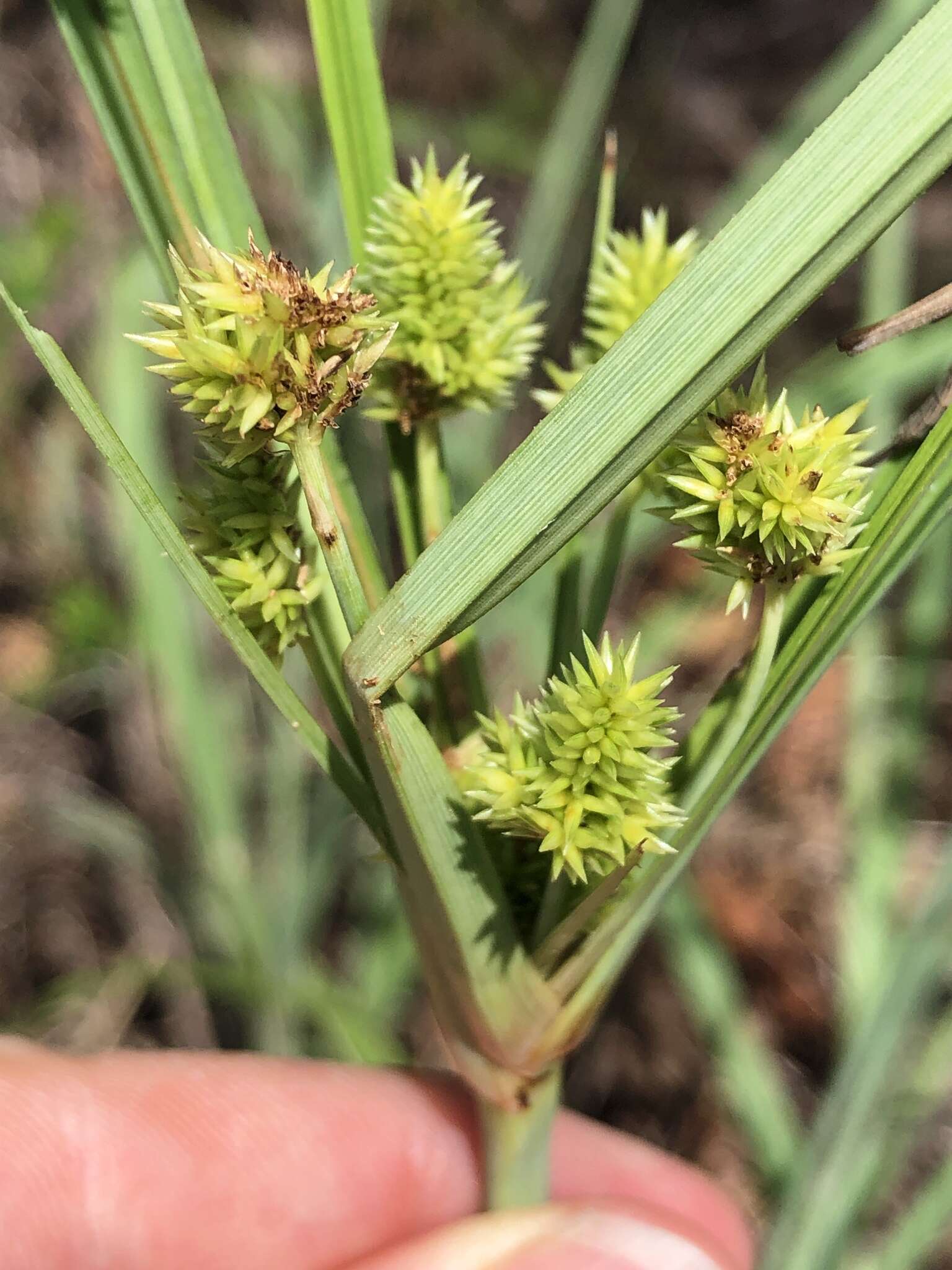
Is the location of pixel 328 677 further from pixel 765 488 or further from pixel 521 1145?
pixel 521 1145

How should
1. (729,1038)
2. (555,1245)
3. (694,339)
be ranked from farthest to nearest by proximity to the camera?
(729,1038)
(555,1245)
(694,339)

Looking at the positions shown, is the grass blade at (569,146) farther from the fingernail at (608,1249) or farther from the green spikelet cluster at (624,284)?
the fingernail at (608,1249)

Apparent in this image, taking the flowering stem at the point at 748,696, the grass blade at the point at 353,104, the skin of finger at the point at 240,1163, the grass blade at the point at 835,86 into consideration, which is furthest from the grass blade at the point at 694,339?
the skin of finger at the point at 240,1163

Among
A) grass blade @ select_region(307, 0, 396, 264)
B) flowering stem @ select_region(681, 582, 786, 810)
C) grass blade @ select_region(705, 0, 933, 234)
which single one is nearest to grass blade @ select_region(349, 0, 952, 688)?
flowering stem @ select_region(681, 582, 786, 810)

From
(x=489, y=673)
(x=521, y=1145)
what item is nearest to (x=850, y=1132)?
(x=521, y=1145)

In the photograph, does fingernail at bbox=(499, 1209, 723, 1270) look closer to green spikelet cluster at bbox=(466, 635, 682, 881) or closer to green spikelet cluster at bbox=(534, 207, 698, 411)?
green spikelet cluster at bbox=(466, 635, 682, 881)

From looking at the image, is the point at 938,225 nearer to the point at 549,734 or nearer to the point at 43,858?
the point at 549,734

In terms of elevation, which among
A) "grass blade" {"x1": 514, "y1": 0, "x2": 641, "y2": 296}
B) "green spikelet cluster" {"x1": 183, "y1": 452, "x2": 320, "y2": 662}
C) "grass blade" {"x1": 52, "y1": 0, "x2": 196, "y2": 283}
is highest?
"grass blade" {"x1": 514, "y1": 0, "x2": 641, "y2": 296}
